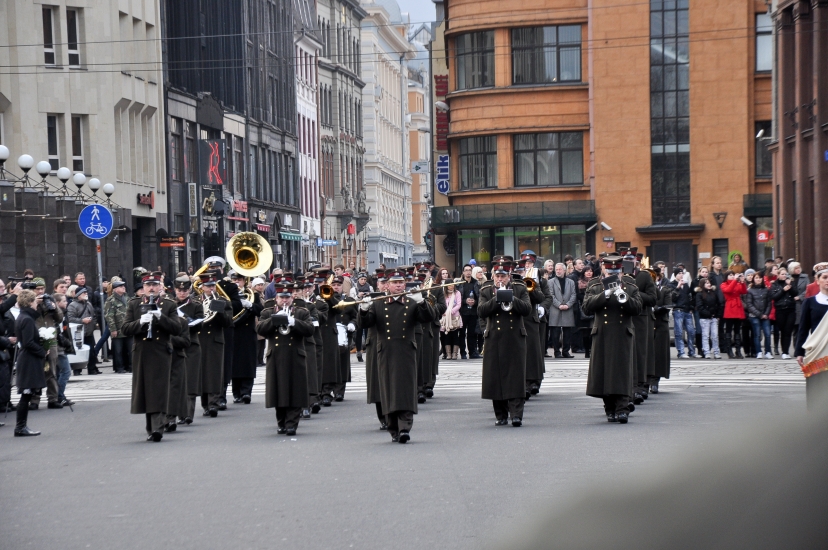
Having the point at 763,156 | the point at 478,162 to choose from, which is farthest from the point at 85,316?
the point at 763,156

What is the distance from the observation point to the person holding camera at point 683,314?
25.8m

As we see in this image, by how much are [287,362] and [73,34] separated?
33766 millimetres

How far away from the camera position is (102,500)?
35.1 ft

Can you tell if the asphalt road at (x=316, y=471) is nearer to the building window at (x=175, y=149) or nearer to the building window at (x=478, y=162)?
the building window at (x=478, y=162)

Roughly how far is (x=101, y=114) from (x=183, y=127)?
808 centimetres

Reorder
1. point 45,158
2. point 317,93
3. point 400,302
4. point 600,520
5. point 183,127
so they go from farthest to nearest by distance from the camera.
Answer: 1. point 317,93
2. point 183,127
3. point 45,158
4. point 400,302
5. point 600,520

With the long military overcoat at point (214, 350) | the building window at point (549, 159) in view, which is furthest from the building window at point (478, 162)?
the long military overcoat at point (214, 350)

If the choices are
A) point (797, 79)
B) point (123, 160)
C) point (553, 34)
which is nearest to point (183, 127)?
point (123, 160)

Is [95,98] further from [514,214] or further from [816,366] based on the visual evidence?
[816,366]

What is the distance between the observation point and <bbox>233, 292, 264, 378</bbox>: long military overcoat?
1914cm

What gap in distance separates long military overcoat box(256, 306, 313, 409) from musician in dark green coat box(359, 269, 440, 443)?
1.11 m

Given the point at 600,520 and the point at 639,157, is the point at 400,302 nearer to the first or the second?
the point at 600,520

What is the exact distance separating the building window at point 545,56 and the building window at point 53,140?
15.6 meters

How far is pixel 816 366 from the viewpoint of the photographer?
11.4 meters
